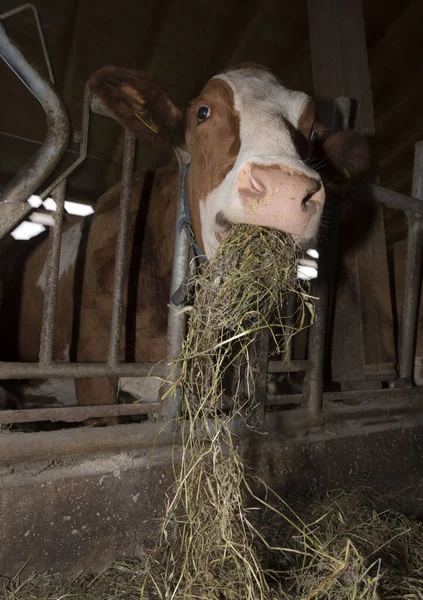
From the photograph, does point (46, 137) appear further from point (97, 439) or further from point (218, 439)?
point (218, 439)

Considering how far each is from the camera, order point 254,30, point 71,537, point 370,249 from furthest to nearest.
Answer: point 254,30
point 370,249
point 71,537

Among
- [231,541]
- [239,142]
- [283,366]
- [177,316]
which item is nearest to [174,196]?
[239,142]

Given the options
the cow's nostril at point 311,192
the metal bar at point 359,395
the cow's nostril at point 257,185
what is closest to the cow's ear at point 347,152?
the cow's nostril at point 311,192

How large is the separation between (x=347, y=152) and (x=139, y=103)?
4.41 feet

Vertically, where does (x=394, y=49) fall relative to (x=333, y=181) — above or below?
above

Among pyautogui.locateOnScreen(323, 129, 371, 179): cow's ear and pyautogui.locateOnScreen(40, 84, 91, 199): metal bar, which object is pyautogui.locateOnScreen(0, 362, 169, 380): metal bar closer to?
pyautogui.locateOnScreen(40, 84, 91, 199): metal bar

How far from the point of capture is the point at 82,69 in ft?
19.8

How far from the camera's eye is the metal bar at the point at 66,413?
5.24 feet

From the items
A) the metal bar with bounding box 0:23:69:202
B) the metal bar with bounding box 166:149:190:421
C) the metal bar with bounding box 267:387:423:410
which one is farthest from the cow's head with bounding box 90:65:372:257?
the metal bar with bounding box 267:387:423:410

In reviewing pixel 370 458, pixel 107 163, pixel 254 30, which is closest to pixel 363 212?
pixel 370 458

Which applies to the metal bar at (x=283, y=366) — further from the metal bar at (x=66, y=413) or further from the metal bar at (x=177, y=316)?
the metal bar at (x=66, y=413)

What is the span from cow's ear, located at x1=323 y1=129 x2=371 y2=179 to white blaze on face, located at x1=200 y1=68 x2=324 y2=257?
1.51 feet

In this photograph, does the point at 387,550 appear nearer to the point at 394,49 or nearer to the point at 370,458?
the point at 370,458

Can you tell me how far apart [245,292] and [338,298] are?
1.94 m
